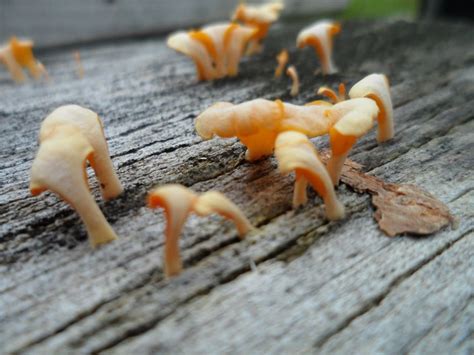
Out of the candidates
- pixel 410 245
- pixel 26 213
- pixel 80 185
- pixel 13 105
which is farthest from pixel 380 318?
pixel 13 105

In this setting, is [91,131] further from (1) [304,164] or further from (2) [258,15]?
(2) [258,15]

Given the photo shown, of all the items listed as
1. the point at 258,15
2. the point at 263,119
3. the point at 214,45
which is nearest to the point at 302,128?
the point at 263,119

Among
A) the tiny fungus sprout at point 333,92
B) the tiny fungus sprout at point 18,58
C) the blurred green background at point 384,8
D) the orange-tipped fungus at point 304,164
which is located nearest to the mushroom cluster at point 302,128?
the orange-tipped fungus at point 304,164

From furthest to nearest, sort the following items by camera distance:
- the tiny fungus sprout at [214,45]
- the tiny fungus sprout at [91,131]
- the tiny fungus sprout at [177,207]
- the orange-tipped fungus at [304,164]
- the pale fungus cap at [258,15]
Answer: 1. the pale fungus cap at [258,15]
2. the tiny fungus sprout at [214,45]
3. the tiny fungus sprout at [91,131]
4. the orange-tipped fungus at [304,164]
5. the tiny fungus sprout at [177,207]

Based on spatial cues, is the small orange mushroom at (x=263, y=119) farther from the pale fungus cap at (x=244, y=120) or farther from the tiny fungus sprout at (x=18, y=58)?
the tiny fungus sprout at (x=18, y=58)

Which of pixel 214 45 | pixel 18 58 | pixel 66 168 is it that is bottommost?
pixel 66 168

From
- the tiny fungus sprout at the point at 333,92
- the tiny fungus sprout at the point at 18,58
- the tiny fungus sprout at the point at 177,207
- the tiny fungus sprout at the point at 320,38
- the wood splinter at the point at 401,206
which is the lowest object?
the wood splinter at the point at 401,206

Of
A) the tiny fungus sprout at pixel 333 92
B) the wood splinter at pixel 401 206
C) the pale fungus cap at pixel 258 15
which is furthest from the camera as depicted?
the pale fungus cap at pixel 258 15
